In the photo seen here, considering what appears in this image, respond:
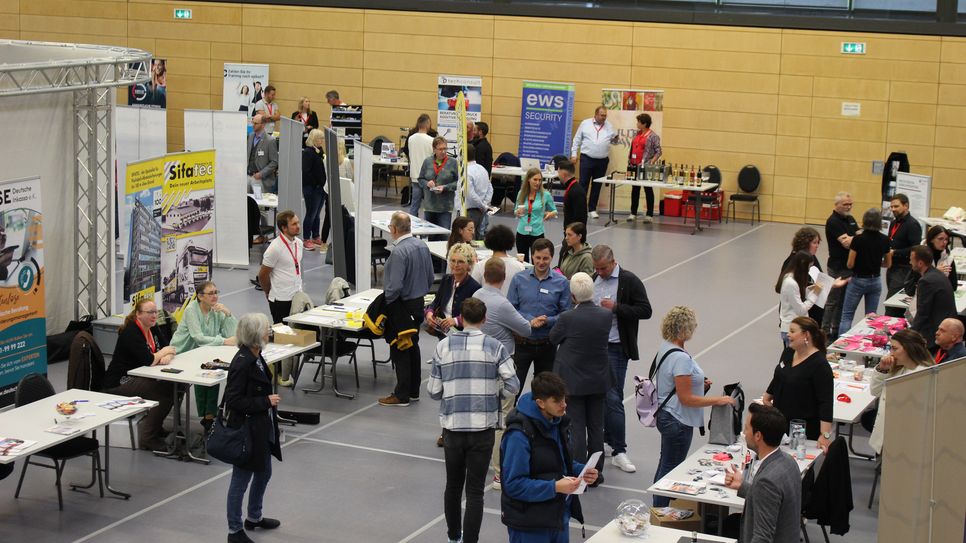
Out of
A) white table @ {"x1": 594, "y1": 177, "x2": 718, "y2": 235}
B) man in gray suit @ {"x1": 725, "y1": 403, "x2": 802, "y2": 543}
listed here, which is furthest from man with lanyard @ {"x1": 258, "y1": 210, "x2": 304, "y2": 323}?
white table @ {"x1": 594, "y1": 177, "x2": 718, "y2": 235}

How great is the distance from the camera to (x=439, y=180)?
46.6 feet

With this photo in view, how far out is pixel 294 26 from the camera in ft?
71.8

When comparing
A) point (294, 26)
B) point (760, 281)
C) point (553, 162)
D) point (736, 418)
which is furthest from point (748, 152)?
point (736, 418)

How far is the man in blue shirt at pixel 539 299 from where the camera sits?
8016mm

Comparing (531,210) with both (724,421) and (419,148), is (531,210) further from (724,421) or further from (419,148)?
(724,421)

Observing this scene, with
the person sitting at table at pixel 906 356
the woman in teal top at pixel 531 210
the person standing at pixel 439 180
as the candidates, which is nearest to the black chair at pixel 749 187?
the person standing at pixel 439 180

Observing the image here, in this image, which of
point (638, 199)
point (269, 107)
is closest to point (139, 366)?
point (638, 199)

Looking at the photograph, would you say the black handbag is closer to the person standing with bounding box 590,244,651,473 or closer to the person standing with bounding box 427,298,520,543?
the person standing with bounding box 427,298,520,543

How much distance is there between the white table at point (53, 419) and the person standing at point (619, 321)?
305 cm

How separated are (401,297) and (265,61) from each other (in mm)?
14050

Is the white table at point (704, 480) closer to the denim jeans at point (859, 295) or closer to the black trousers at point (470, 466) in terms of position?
the black trousers at point (470, 466)

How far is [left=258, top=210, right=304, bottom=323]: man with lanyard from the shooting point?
998 centimetres

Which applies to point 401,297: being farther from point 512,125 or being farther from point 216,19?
point 216,19

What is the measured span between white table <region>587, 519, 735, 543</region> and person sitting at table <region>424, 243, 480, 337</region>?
2.84 metres
